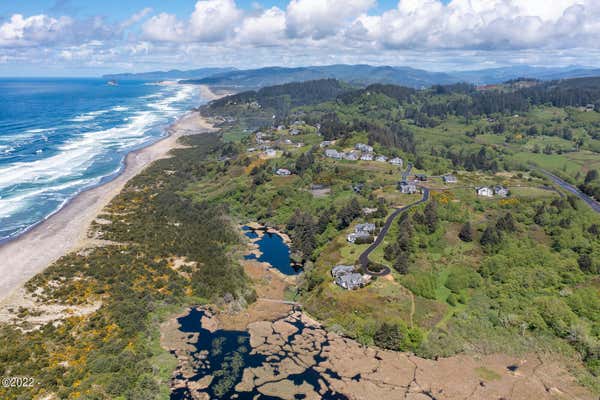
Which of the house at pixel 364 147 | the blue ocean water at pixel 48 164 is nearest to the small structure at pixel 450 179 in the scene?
the house at pixel 364 147

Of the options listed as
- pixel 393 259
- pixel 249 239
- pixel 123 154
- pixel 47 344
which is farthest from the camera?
pixel 123 154

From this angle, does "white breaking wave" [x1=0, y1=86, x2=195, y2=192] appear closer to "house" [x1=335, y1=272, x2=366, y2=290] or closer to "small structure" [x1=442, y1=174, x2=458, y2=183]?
"house" [x1=335, y1=272, x2=366, y2=290]

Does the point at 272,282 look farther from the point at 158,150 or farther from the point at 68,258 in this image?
the point at 158,150

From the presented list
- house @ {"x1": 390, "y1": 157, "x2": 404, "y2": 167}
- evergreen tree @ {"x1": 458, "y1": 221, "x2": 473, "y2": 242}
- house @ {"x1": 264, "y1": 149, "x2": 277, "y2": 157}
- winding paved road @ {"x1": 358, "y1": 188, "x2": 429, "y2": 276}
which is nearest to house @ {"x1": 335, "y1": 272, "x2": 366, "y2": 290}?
winding paved road @ {"x1": 358, "y1": 188, "x2": 429, "y2": 276}

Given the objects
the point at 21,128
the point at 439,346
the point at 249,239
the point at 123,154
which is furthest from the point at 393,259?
the point at 21,128

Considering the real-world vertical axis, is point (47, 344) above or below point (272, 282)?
above

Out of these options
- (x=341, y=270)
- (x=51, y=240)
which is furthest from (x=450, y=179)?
(x=51, y=240)
